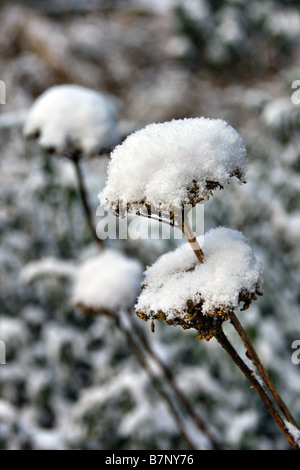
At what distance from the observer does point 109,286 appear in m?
1.01

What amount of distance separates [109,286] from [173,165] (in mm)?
654

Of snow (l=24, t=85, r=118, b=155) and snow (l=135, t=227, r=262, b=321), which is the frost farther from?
snow (l=135, t=227, r=262, b=321)

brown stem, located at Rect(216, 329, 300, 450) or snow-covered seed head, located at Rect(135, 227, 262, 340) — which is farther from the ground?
snow-covered seed head, located at Rect(135, 227, 262, 340)

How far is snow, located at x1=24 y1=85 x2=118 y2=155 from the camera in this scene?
1.10 m

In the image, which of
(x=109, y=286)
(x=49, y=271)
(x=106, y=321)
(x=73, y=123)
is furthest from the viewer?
(x=106, y=321)

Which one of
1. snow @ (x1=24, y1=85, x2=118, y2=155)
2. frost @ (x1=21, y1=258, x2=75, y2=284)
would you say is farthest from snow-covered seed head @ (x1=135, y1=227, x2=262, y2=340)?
frost @ (x1=21, y1=258, x2=75, y2=284)

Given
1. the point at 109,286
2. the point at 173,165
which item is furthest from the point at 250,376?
the point at 109,286

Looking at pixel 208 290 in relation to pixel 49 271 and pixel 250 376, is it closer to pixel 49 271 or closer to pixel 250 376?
pixel 250 376

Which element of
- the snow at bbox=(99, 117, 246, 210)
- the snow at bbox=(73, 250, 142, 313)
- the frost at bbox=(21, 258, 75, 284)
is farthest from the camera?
the frost at bbox=(21, 258, 75, 284)

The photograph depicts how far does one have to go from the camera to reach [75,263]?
207cm

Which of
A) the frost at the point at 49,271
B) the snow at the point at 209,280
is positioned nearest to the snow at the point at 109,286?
the snow at the point at 209,280

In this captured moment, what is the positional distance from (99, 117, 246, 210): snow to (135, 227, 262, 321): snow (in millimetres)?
76

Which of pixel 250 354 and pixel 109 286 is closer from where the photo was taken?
pixel 250 354

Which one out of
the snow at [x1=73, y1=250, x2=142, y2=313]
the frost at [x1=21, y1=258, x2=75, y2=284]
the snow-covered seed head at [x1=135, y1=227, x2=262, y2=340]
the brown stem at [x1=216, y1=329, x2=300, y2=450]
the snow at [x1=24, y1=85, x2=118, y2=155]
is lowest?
the brown stem at [x1=216, y1=329, x2=300, y2=450]
